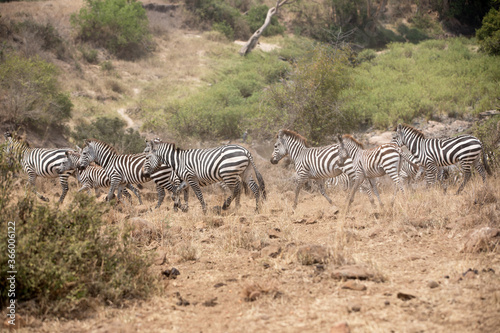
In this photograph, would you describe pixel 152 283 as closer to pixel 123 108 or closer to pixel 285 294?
pixel 285 294

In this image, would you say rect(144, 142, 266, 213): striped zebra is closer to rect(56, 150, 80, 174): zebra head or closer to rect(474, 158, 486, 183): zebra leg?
rect(56, 150, 80, 174): zebra head

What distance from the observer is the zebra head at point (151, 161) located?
10.3 meters

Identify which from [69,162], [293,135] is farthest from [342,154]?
[69,162]

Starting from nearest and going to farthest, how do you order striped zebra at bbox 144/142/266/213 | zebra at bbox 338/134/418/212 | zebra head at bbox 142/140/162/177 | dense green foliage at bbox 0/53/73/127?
zebra at bbox 338/134/418/212 < striped zebra at bbox 144/142/266/213 < zebra head at bbox 142/140/162/177 < dense green foliage at bbox 0/53/73/127

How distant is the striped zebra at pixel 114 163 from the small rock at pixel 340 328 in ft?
25.4

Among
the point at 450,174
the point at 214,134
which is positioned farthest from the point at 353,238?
the point at 214,134

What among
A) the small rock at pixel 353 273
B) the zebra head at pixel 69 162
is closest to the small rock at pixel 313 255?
the small rock at pixel 353 273

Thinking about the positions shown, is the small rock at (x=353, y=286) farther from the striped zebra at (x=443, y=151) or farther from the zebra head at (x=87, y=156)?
the zebra head at (x=87, y=156)

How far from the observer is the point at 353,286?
4535 mm

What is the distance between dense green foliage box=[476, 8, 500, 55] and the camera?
28.1 meters

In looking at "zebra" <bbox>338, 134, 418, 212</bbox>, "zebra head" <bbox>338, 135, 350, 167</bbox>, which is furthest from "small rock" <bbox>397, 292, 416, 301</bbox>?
"zebra head" <bbox>338, 135, 350, 167</bbox>

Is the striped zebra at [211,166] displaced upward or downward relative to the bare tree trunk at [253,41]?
downward

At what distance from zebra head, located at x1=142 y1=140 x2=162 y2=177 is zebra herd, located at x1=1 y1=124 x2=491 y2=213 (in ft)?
0.08

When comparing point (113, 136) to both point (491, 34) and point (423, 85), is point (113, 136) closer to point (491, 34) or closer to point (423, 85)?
point (423, 85)
